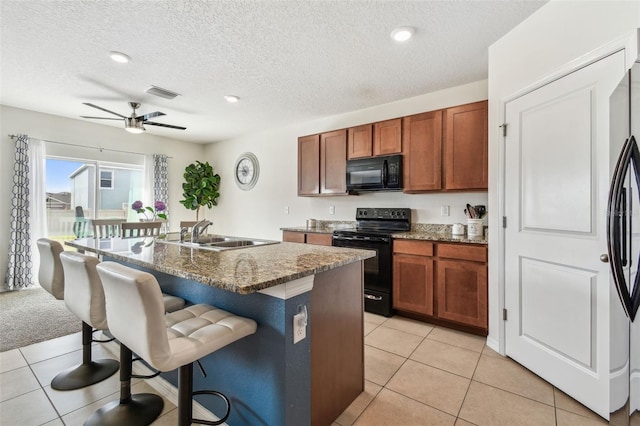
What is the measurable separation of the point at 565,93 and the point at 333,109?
8.76ft

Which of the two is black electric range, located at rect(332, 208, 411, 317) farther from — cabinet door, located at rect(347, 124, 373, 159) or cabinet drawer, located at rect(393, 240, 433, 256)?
cabinet door, located at rect(347, 124, 373, 159)

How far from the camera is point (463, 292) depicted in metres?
2.67

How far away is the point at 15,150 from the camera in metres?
3.97

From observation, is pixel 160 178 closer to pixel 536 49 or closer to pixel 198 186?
pixel 198 186

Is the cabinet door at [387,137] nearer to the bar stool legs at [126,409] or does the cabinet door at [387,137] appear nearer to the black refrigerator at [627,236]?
the black refrigerator at [627,236]

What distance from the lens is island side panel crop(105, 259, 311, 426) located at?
3.98 ft

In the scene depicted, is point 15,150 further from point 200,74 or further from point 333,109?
point 333,109

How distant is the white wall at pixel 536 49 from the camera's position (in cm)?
157

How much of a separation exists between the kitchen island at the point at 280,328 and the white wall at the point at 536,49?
1.34 meters

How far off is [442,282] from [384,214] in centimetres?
118

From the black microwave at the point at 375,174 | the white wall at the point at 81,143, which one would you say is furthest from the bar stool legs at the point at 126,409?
the white wall at the point at 81,143

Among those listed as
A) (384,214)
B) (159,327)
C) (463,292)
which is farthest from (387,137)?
(159,327)

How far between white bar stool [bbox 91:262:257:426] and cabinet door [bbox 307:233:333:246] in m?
2.20

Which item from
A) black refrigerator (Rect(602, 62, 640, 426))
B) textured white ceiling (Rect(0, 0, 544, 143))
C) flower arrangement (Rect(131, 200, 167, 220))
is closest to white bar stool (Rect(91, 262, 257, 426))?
black refrigerator (Rect(602, 62, 640, 426))
